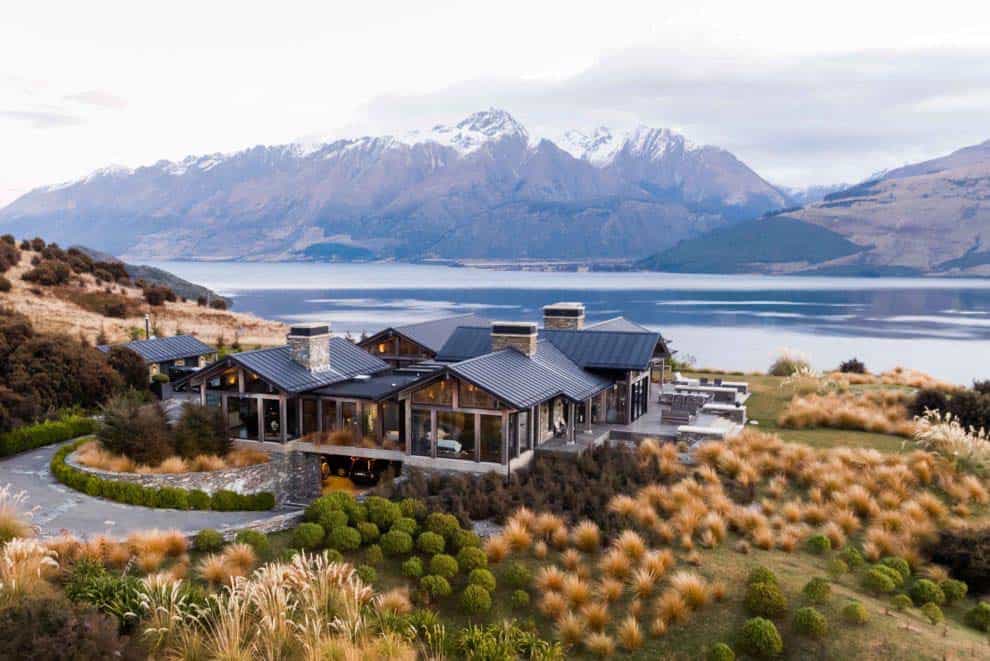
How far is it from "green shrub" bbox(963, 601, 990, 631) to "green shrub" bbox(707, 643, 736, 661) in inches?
167

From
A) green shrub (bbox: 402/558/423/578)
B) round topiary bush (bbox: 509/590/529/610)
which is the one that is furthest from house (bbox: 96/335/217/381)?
round topiary bush (bbox: 509/590/529/610)

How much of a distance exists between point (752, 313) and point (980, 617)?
92.1 metres

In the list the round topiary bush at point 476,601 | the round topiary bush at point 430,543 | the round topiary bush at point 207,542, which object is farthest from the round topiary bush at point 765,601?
the round topiary bush at point 207,542

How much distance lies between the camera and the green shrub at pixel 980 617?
37.4ft

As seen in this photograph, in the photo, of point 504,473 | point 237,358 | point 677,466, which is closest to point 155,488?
point 237,358

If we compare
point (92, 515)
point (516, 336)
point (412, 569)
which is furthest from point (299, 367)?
point (412, 569)

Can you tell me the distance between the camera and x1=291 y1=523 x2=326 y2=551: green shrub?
44.8ft

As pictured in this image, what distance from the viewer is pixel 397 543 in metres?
13.4

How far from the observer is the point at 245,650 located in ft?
28.8

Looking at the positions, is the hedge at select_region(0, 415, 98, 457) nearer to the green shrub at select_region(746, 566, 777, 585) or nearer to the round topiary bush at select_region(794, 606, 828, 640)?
the green shrub at select_region(746, 566, 777, 585)

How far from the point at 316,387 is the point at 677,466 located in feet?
31.9

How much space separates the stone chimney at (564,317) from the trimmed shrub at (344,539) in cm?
1416

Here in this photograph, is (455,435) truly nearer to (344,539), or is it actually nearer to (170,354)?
(344,539)

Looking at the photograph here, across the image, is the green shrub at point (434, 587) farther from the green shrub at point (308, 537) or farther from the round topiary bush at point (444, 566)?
the green shrub at point (308, 537)
